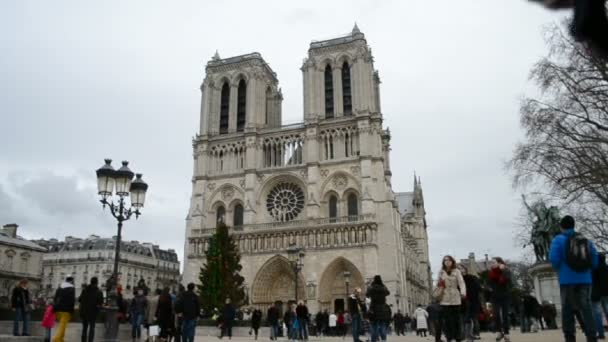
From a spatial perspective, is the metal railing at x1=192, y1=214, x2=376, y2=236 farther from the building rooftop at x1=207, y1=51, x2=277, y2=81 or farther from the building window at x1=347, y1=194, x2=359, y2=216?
the building rooftop at x1=207, y1=51, x2=277, y2=81

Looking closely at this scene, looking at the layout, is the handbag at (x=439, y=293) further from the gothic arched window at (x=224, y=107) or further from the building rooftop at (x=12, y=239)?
the building rooftop at (x=12, y=239)

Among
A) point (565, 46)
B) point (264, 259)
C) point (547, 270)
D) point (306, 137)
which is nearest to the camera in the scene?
point (565, 46)

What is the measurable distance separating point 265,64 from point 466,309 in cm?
4148

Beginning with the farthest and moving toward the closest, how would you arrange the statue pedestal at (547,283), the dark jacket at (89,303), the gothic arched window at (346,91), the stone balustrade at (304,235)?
the gothic arched window at (346,91) < the stone balustrade at (304,235) < the statue pedestal at (547,283) < the dark jacket at (89,303)

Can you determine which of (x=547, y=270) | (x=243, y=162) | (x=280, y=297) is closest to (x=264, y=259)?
(x=280, y=297)

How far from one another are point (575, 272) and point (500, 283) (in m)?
5.17

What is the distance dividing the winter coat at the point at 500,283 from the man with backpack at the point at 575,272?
A: 4824mm

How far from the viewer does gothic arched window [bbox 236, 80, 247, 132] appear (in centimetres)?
4746

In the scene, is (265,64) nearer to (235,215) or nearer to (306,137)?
(306,137)

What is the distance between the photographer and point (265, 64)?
4994 cm

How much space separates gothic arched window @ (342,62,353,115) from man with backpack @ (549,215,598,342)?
122 feet

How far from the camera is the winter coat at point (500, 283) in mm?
11805

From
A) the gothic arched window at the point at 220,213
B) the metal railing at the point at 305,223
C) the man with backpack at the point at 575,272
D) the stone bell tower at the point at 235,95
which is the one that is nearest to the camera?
the man with backpack at the point at 575,272

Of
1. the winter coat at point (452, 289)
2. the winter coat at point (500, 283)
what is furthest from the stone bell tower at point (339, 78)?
the winter coat at point (452, 289)
